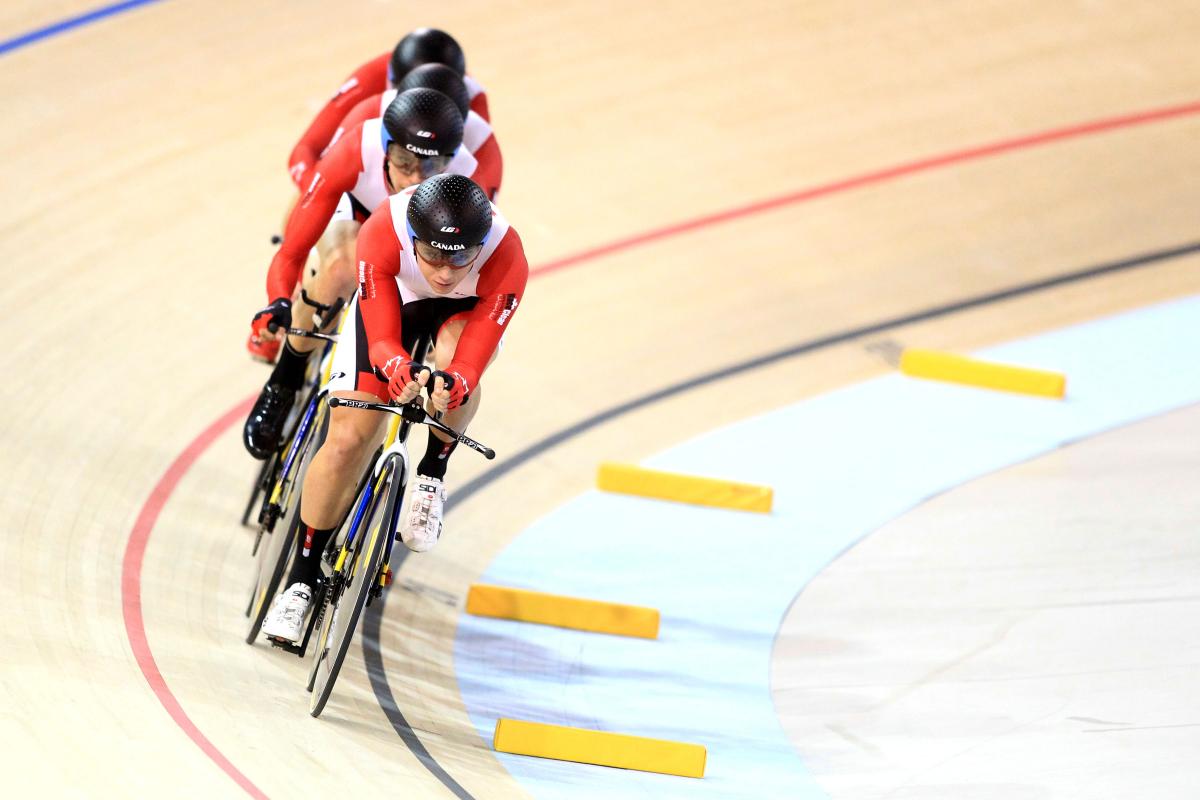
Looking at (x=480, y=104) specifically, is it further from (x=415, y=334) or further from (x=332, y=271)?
Result: (x=415, y=334)

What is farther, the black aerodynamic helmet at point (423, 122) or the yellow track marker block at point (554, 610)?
the yellow track marker block at point (554, 610)

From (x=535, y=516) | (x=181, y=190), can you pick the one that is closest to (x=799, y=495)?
(x=535, y=516)

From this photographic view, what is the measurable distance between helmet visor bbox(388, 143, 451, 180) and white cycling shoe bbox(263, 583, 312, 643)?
999mm

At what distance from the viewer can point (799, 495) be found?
5.07m

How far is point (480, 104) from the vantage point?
177 inches

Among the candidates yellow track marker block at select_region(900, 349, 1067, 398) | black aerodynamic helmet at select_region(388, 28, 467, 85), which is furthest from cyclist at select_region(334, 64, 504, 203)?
yellow track marker block at select_region(900, 349, 1067, 398)

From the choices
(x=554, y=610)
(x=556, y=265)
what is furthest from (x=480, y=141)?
(x=556, y=265)

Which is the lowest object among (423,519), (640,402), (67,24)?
(423,519)

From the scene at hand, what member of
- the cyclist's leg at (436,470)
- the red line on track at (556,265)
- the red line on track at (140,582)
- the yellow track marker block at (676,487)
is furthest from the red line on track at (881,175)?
the cyclist's leg at (436,470)

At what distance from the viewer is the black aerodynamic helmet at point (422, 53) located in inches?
173

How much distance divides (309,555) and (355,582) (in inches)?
10.4

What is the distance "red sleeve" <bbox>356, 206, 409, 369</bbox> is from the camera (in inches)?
130

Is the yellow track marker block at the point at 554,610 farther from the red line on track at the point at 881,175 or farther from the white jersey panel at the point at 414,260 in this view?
the red line on track at the point at 881,175

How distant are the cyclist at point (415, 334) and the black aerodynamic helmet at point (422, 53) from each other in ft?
3.77
